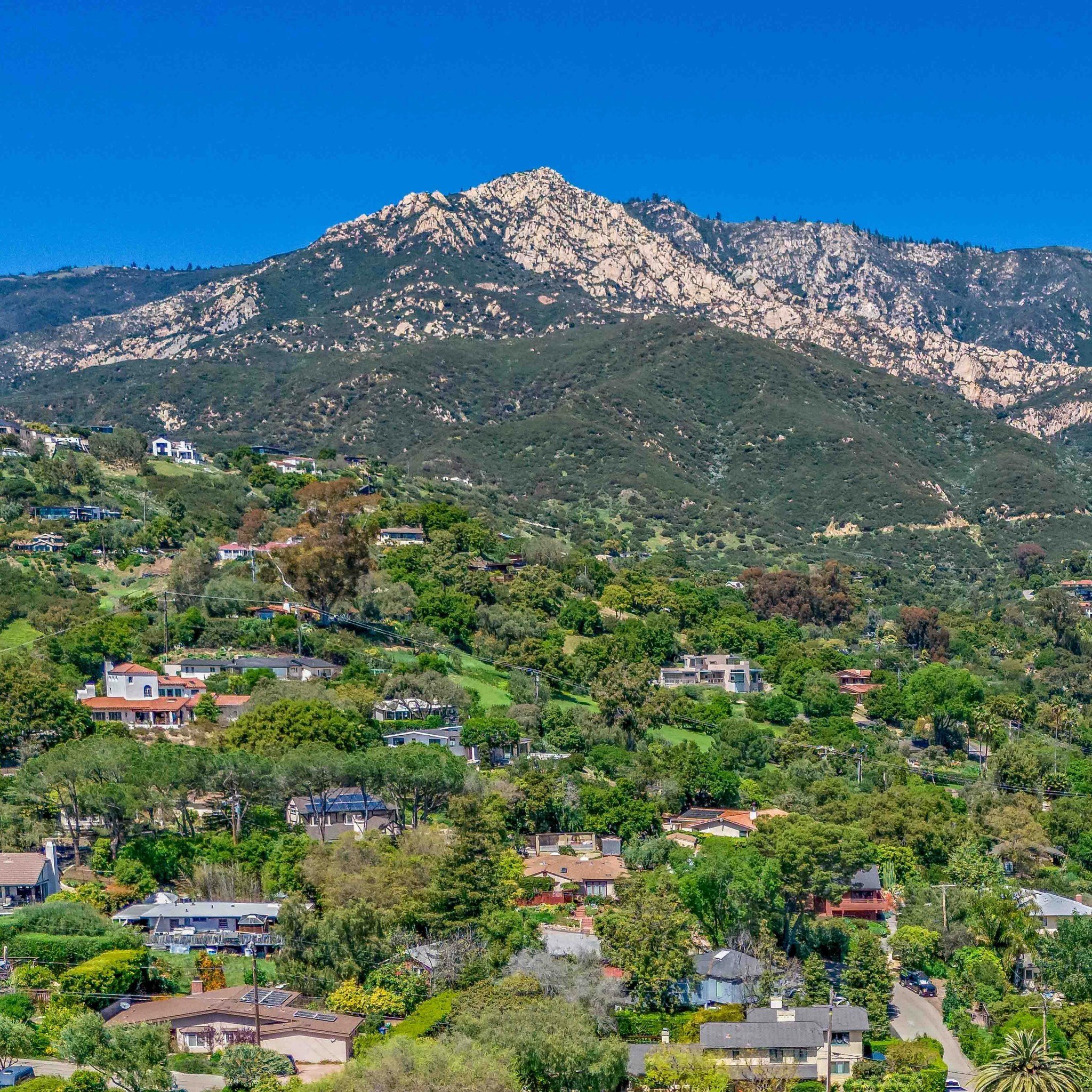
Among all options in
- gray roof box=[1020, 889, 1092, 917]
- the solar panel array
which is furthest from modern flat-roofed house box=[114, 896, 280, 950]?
gray roof box=[1020, 889, 1092, 917]

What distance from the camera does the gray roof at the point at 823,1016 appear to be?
118 feet

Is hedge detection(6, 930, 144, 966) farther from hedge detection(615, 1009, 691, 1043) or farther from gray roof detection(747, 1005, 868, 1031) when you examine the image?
gray roof detection(747, 1005, 868, 1031)

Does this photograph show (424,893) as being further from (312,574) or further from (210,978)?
(312,574)

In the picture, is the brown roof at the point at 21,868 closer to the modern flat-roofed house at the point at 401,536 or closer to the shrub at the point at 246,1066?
the shrub at the point at 246,1066

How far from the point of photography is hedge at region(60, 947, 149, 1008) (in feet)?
116

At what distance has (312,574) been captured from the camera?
70.2 m

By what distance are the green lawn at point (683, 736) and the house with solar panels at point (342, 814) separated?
57.9 ft

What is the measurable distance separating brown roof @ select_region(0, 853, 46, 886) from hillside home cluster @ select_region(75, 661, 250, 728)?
13.9 metres

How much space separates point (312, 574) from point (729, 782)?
24.3 meters

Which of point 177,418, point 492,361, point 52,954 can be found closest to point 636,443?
point 492,361

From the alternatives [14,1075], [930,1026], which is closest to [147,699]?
[14,1075]

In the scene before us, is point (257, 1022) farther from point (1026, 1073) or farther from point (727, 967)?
point (1026, 1073)

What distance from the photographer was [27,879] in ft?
136

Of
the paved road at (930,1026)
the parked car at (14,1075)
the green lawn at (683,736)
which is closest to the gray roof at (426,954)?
the parked car at (14,1075)
